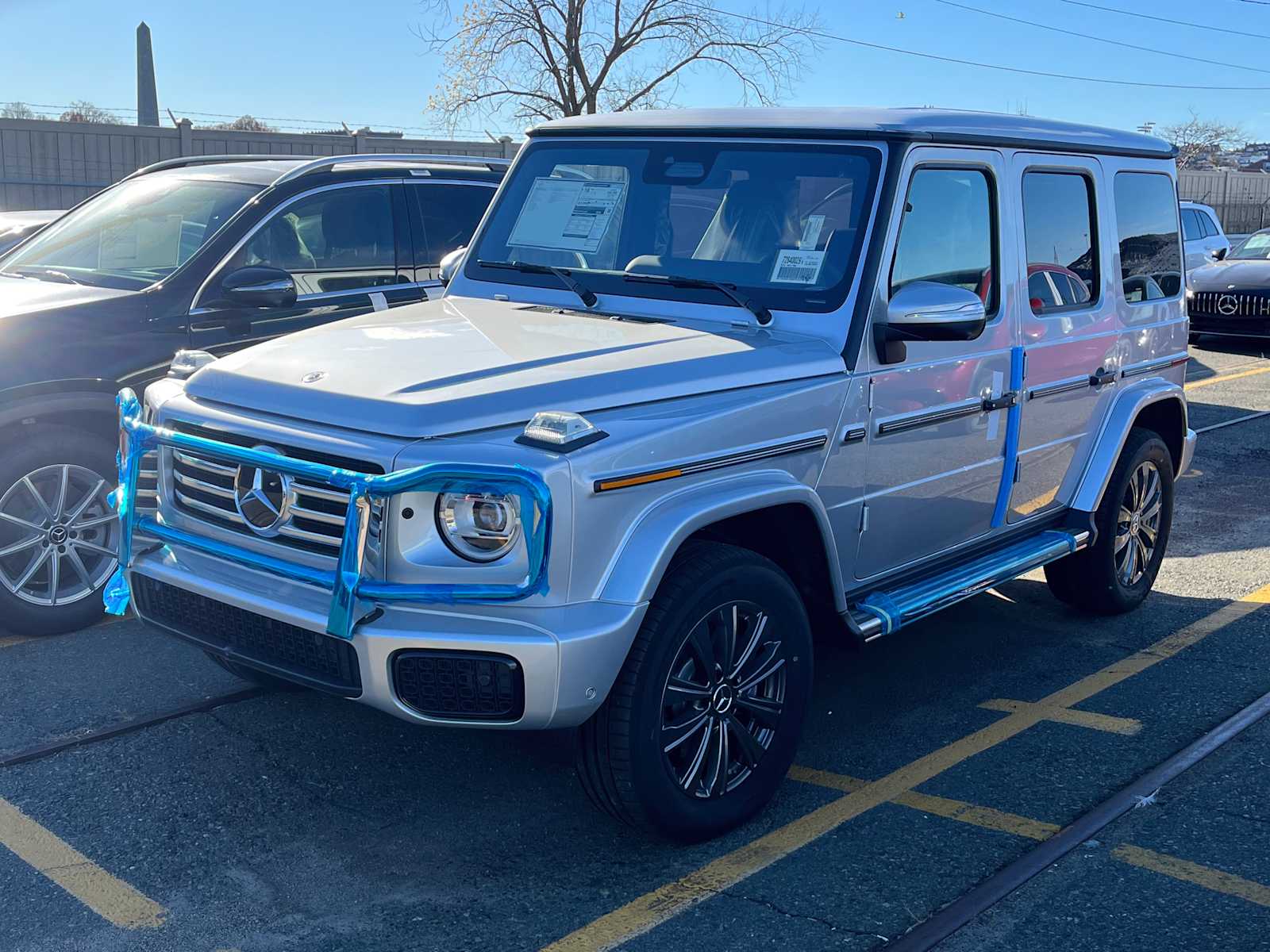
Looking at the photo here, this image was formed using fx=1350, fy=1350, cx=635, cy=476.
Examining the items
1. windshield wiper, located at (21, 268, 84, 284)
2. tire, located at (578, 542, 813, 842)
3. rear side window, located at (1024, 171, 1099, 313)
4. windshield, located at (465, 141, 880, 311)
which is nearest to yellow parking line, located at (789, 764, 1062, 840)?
tire, located at (578, 542, 813, 842)

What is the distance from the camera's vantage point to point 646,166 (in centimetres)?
491

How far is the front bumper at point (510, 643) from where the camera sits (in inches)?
131

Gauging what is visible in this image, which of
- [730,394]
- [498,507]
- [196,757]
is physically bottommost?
[196,757]

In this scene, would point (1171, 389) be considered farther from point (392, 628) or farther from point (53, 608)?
point (53, 608)

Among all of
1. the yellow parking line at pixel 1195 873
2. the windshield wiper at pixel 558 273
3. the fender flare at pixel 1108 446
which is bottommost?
the yellow parking line at pixel 1195 873

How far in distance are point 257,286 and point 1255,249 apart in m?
15.1

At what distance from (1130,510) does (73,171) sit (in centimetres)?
1892

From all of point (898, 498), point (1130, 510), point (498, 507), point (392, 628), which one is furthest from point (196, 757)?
point (1130, 510)

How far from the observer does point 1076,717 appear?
500 cm

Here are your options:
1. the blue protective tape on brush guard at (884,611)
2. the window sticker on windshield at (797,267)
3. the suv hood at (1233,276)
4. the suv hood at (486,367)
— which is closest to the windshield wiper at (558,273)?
the suv hood at (486,367)

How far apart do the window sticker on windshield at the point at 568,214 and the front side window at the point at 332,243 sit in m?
1.59

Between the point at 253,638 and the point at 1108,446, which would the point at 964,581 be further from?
the point at 253,638

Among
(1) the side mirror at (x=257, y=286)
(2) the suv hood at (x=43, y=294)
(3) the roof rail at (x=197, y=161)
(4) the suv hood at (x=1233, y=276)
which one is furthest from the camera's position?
(4) the suv hood at (x=1233, y=276)

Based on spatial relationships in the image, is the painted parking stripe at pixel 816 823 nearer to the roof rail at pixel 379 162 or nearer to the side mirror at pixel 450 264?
the side mirror at pixel 450 264
